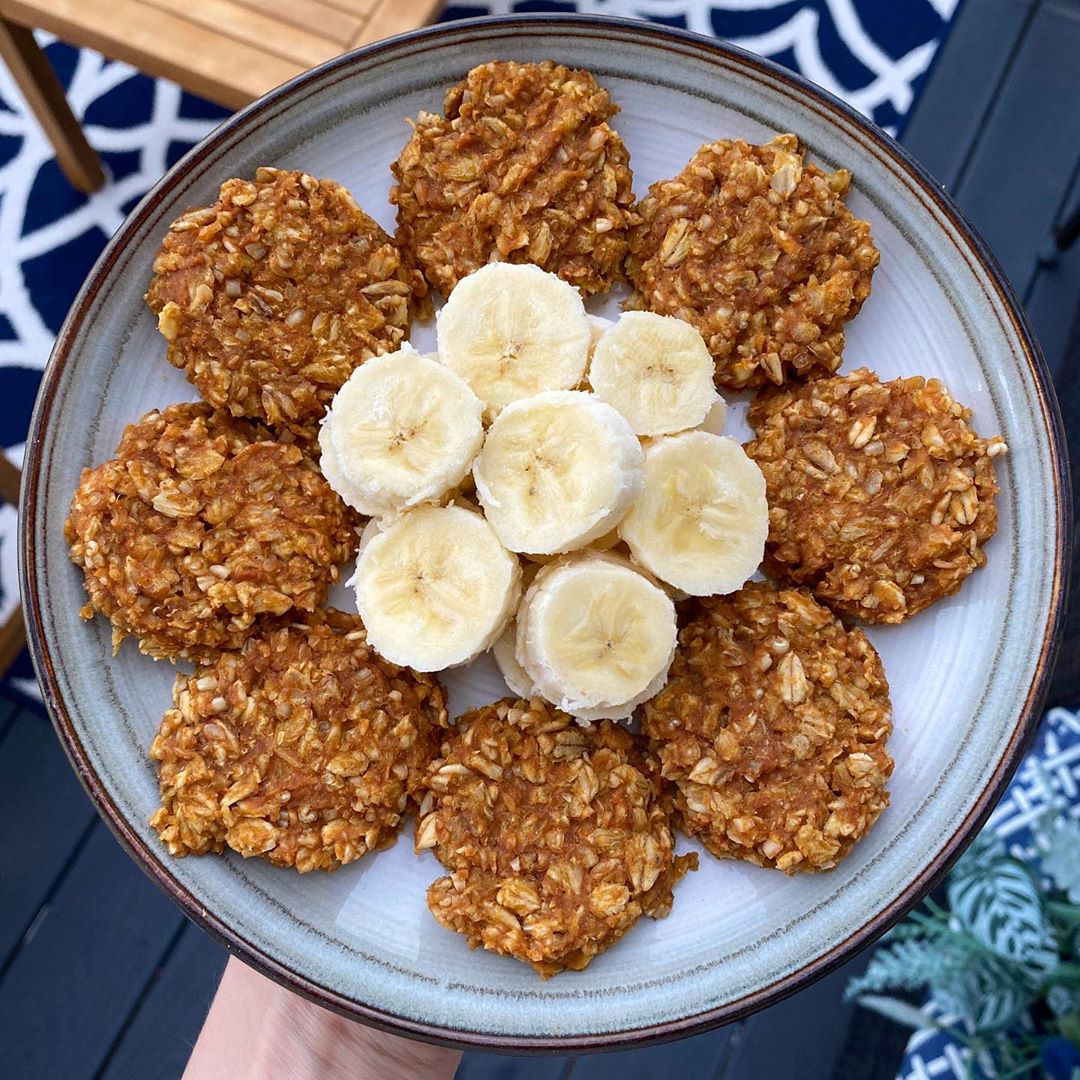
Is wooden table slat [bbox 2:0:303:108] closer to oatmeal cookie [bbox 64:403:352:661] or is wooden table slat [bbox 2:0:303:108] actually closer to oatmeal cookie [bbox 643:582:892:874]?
oatmeal cookie [bbox 64:403:352:661]

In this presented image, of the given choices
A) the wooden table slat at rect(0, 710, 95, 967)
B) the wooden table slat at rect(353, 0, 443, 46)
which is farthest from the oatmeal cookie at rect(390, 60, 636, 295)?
the wooden table slat at rect(0, 710, 95, 967)

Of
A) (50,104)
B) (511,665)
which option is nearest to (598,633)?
(511,665)

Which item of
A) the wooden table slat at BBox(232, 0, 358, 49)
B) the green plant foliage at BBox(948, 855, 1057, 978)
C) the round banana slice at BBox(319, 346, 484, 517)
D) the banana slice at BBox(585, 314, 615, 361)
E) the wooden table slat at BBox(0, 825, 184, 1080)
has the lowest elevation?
the wooden table slat at BBox(0, 825, 184, 1080)

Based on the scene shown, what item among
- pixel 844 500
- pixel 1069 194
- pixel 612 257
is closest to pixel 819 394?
pixel 844 500

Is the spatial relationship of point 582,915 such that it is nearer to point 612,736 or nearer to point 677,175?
point 612,736

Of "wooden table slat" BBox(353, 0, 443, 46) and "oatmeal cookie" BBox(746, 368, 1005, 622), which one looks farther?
"wooden table slat" BBox(353, 0, 443, 46)

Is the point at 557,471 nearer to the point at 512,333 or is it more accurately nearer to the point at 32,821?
the point at 512,333

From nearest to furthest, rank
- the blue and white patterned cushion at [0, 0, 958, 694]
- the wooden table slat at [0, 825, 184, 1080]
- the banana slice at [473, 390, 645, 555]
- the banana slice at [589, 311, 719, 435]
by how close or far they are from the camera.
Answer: the banana slice at [473, 390, 645, 555], the banana slice at [589, 311, 719, 435], the wooden table slat at [0, 825, 184, 1080], the blue and white patterned cushion at [0, 0, 958, 694]
